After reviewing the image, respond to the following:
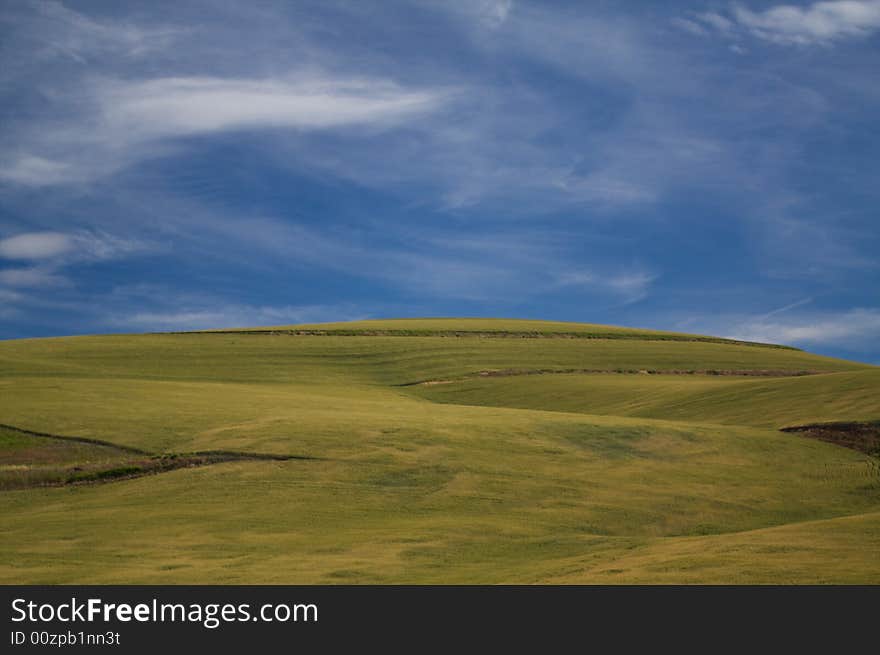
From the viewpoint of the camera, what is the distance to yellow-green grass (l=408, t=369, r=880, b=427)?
1836 inches

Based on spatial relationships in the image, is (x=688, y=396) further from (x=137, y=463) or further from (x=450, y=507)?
(x=137, y=463)

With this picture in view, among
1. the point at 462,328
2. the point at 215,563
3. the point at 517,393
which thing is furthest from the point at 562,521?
the point at 462,328

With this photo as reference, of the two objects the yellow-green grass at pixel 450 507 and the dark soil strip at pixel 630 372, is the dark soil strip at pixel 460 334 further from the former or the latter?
the yellow-green grass at pixel 450 507

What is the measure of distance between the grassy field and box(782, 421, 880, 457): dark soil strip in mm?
640

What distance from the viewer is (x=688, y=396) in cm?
5534

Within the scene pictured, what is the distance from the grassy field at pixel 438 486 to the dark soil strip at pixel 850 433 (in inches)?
25.2

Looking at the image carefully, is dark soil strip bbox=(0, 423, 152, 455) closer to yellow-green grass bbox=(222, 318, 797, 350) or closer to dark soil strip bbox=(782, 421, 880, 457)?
dark soil strip bbox=(782, 421, 880, 457)

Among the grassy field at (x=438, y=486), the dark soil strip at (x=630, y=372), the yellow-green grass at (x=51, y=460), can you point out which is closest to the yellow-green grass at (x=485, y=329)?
the dark soil strip at (x=630, y=372)

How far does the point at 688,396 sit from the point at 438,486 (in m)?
25.7

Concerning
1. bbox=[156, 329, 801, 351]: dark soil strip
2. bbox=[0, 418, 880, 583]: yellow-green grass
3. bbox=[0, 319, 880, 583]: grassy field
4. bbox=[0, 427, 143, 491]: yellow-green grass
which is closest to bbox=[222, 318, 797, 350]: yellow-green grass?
bbox=[156, 329, 801, 351]: dark soil strip

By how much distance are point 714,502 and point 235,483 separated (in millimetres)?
16695

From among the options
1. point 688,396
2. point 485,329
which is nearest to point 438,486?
point 688,396

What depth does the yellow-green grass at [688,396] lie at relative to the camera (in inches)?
1836
